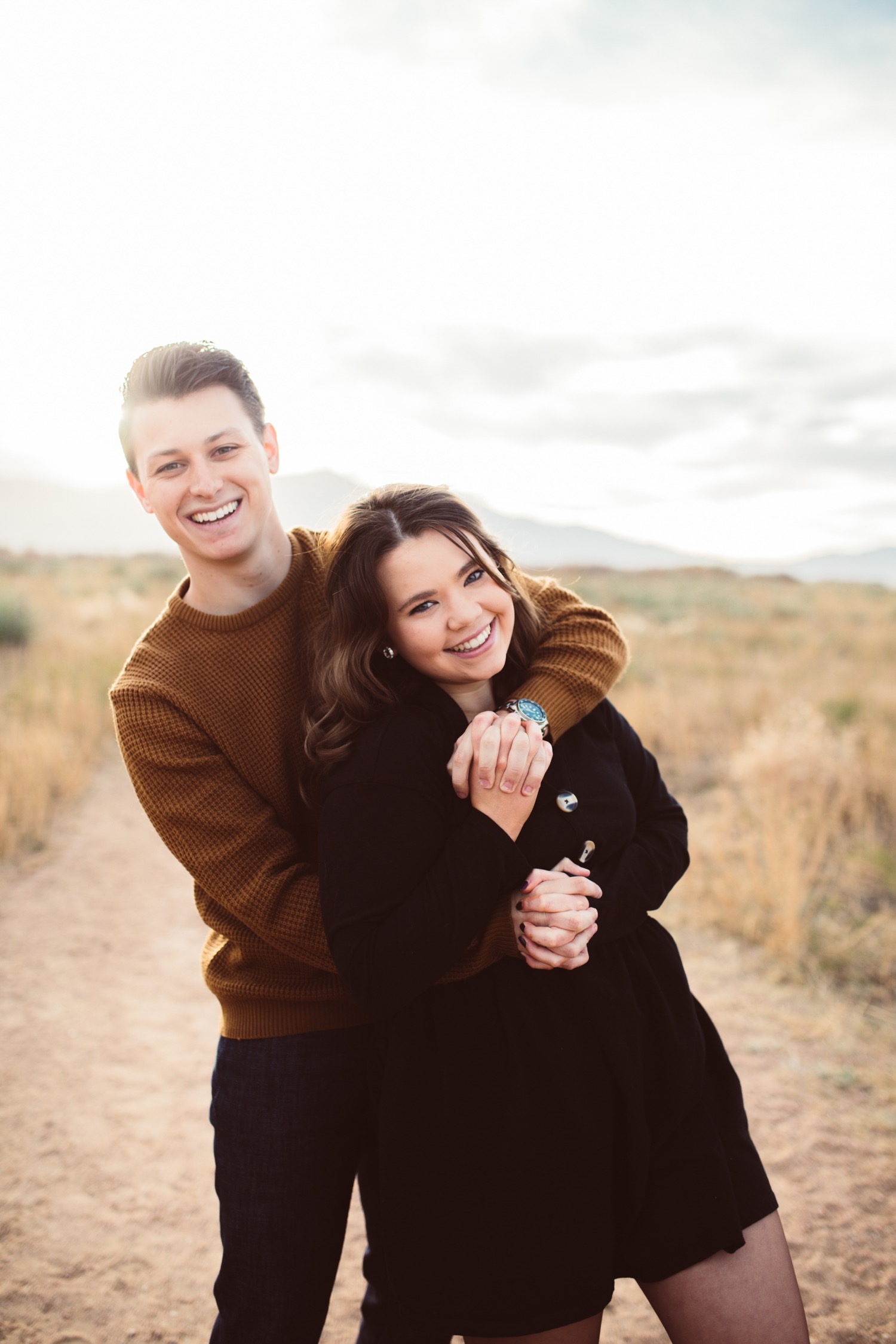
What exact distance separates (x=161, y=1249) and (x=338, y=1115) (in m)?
1.69

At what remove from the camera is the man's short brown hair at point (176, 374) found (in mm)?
2088

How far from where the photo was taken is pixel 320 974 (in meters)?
2.02

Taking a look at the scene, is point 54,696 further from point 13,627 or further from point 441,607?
point 441,607

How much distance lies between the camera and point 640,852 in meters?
1.95

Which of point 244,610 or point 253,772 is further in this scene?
point 244,610

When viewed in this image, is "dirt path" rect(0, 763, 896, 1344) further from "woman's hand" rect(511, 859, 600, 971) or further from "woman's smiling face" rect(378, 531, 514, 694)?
"woman's smiling face" rect(378, 531, 514, 694)

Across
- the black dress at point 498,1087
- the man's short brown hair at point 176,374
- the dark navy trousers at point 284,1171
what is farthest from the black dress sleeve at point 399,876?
the man's short brown hair at point 176,374

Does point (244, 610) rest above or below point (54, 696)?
above

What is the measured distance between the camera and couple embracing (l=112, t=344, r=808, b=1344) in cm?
162

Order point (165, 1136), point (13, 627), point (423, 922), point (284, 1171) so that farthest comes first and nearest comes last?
point (13, 627) < point (165, 1136) < point (284, 1171) < point (423, 922)

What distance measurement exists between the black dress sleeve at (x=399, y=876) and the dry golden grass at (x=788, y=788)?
35.6 inches

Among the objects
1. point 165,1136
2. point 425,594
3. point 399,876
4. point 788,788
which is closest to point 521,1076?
point 399,876

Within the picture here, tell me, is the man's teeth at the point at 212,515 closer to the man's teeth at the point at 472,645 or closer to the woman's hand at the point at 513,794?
the man's teeth at the point at 472,645

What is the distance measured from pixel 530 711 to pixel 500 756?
253 mm
